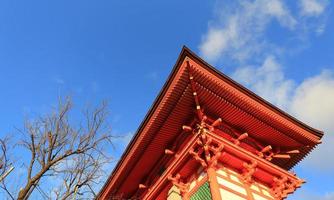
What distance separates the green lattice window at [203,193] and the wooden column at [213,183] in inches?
8.1

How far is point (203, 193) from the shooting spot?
8570 mm

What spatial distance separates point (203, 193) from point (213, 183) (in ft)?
1.79

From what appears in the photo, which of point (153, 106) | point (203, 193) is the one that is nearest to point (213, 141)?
point (203, 193)

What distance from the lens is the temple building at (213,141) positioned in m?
8.76

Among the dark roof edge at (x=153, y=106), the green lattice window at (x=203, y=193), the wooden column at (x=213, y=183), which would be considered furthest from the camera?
the dark roof edge at (x=153, y=106)

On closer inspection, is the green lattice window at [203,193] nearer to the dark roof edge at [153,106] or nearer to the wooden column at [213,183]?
the wooden column at [213,183]

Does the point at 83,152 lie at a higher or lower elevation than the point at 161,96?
lower

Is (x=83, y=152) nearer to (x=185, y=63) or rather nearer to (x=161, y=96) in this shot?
(x=161, y=96)

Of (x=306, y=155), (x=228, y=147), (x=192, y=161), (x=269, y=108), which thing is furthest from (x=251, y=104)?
(x=306, y=155)

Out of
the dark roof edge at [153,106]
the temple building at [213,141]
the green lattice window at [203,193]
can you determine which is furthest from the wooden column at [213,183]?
the dark roof edge at [153,106]

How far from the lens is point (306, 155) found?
1120 cm

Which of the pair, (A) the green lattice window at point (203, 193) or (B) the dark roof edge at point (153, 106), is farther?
(B) the dark roof edge at point (153, 106)

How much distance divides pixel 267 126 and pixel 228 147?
1.99 m

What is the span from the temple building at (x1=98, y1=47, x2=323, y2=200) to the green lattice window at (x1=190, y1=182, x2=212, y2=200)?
0.03m
